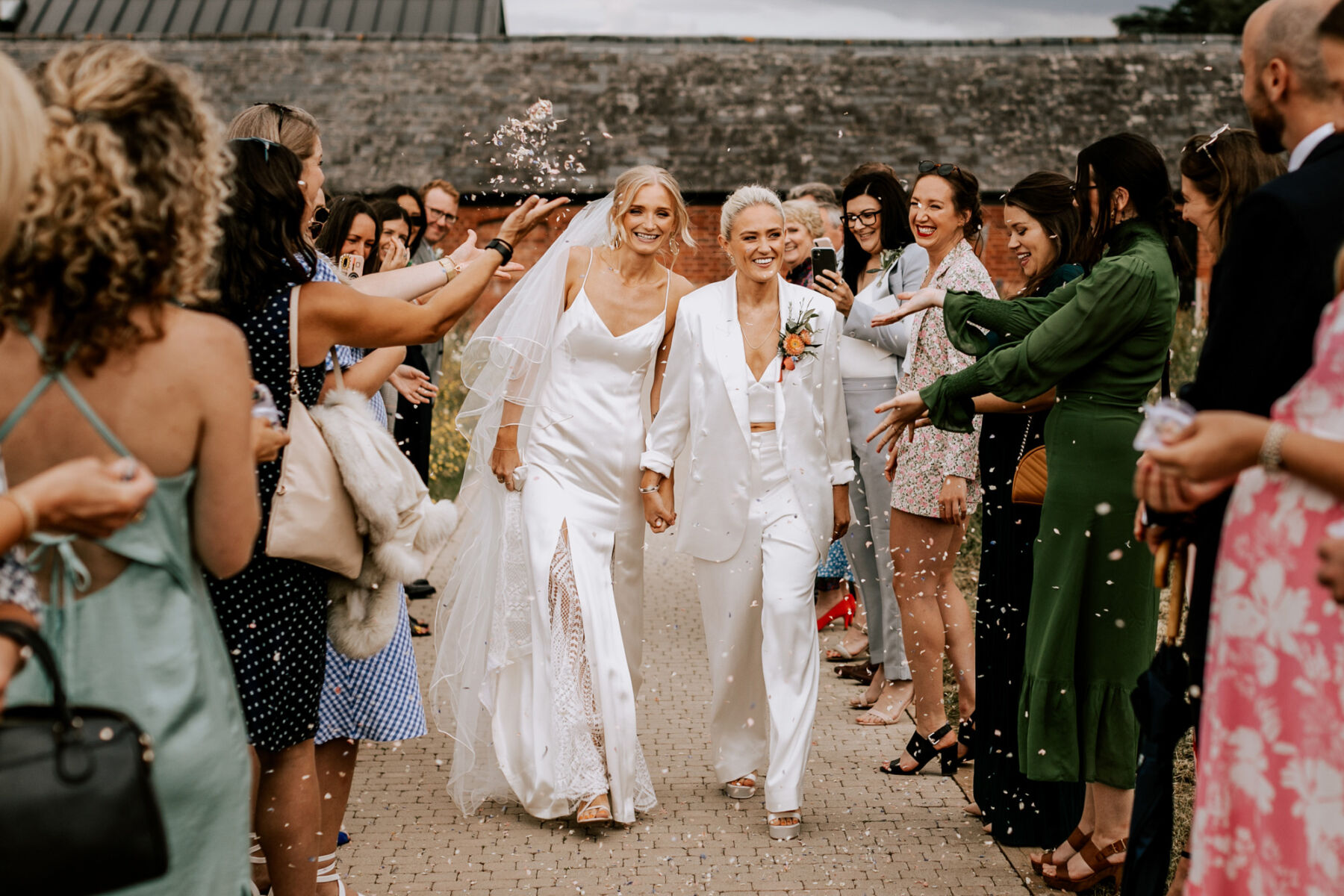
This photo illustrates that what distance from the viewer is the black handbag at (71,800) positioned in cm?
170

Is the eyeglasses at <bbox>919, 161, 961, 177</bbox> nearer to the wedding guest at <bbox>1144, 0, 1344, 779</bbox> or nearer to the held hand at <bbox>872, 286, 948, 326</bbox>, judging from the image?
the held hand at <bbox>872, 286, 948, 326</bbox>

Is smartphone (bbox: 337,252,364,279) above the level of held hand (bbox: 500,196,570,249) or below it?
below

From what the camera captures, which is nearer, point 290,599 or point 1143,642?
point 290,599

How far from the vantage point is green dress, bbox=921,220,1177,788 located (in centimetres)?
363

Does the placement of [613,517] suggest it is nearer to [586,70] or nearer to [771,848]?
[771,848]

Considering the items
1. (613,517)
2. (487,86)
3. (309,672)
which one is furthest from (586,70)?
(309,672)

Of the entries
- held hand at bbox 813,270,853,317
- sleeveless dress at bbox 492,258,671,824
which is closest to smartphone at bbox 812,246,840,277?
held hand at bbox 813,270,853,317

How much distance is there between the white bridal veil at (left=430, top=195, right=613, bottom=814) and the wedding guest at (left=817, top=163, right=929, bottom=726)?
1.51 meters

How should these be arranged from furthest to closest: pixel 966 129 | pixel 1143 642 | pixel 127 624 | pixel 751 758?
pixel 966 129 → pixel 751 758 → pixel 1143 642 → pixel 127 624

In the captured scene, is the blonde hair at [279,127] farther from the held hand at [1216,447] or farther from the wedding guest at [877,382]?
the wedding guest at [877,382]

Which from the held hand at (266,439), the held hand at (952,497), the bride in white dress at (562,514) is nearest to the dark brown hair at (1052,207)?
the held hand at (952,497)

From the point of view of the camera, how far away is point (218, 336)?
210 cm

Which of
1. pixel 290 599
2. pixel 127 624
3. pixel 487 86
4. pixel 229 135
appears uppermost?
pixel 487 86

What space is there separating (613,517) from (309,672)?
2.13 metres
